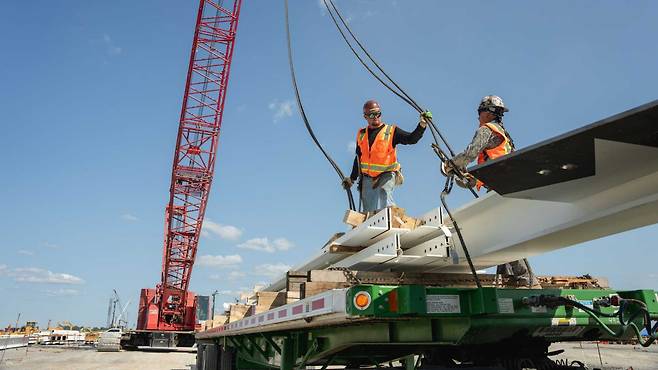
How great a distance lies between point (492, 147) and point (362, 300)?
217cm

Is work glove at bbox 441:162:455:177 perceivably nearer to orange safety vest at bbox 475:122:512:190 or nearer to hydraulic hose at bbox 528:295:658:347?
orange safety vest at bbox 475:122:512:190

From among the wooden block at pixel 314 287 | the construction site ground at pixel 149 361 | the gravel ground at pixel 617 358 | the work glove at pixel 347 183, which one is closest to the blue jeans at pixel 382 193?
the work glove at pixel 347 183

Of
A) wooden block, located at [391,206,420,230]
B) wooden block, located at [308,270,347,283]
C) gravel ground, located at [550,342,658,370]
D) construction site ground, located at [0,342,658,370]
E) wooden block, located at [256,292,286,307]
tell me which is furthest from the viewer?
construction site ground, located at [0,342,658,370]

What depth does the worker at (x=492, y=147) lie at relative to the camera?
12.8 ft

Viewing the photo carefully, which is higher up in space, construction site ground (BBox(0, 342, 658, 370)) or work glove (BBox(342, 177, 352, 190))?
work glove (BBox(342, 177, 352, 190))

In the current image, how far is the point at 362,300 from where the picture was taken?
259 centimetres

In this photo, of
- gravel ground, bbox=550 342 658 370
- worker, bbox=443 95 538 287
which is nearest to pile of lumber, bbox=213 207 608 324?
worker, bbox=443 95 538 287

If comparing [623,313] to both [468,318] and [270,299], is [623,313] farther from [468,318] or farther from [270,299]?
[270,299]

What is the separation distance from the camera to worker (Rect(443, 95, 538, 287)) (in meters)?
3.91

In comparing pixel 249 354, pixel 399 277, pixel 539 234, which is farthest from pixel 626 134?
pixel 249 354

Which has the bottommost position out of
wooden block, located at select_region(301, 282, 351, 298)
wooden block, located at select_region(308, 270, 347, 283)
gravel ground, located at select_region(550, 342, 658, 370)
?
gravel ground, located at select_region(550, 342, 658, 370)

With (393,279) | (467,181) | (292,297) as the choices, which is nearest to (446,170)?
(467,181)

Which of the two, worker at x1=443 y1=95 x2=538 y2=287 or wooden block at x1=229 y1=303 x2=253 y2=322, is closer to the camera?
worker at x1=443 y1=95 x2=538 y2=287

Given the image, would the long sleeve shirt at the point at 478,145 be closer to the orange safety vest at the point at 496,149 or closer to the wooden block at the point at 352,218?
the orange safety vest at the point at 496,149
